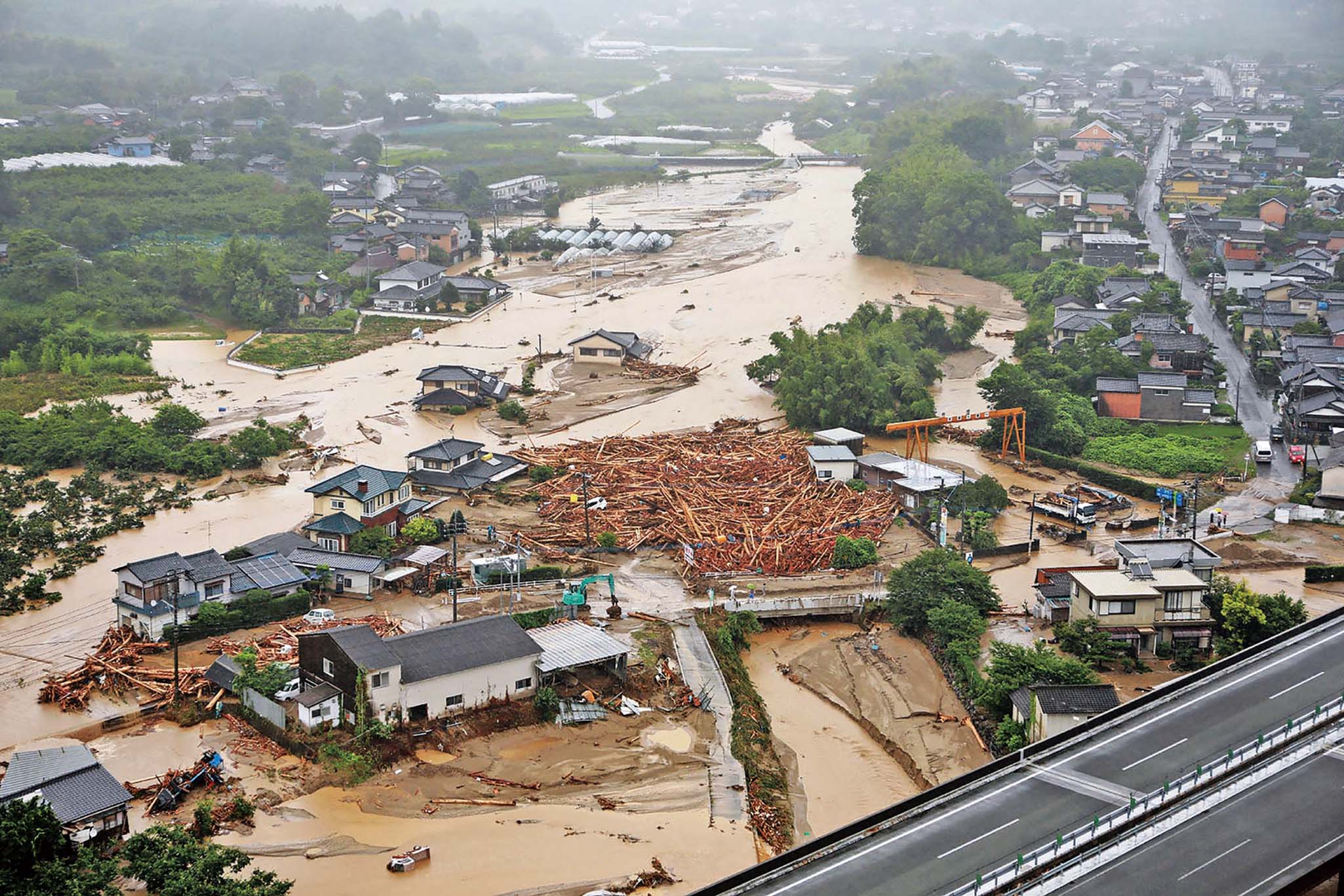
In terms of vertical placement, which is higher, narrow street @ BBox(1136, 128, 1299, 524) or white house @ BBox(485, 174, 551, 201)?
white house @ BBox(485, 174, 551, 201)

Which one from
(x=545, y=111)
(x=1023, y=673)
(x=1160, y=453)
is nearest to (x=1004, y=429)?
(x=1160, y=453)

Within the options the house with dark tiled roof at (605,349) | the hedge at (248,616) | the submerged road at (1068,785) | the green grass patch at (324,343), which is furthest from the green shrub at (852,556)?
the green grass patch at (324,343)

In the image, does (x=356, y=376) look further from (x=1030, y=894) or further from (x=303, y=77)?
(x=303, y=77)

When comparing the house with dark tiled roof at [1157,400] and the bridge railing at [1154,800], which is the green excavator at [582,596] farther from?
the house with dark tiled roof at [1157,400]

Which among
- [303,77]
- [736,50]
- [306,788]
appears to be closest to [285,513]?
[306,788]

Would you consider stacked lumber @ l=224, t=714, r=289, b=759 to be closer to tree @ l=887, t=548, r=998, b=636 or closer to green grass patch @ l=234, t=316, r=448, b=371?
tree @ l=887, t=548, r=998, b=636

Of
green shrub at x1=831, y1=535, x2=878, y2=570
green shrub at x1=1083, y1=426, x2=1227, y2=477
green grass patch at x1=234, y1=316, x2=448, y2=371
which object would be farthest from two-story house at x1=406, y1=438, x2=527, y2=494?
green shrub at x1=1083, y1=426, x2=1227, y2=477
